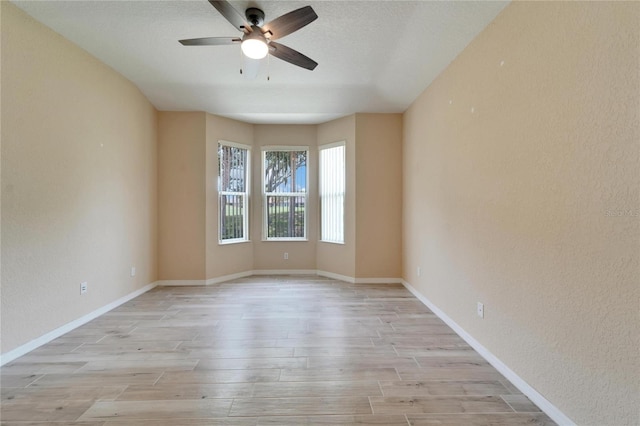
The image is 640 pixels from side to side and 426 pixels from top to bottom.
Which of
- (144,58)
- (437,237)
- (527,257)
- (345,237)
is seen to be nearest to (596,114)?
(527,257)

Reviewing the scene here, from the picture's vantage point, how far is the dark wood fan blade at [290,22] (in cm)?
187

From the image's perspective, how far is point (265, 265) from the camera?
489 centimetres

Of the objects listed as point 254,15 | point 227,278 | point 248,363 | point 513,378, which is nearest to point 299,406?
point 248,363

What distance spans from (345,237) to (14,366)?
3.74 metres

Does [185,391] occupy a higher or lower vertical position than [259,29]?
lower

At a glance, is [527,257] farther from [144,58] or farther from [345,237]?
[144,58]

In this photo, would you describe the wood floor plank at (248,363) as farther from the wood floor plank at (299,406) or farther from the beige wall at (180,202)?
the beige wall at (180,202)

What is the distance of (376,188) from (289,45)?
240cm

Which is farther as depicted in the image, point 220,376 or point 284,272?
point 284,272

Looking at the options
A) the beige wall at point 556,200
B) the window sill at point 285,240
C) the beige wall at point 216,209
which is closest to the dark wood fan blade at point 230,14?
the beige wall at point 556,200

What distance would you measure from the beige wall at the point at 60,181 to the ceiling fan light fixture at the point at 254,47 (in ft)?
6.01

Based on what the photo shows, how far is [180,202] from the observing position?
4176 mm

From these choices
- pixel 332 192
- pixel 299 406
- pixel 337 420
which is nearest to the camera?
pixel 337 420

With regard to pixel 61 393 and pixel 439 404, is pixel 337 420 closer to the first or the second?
pixel 439 404
